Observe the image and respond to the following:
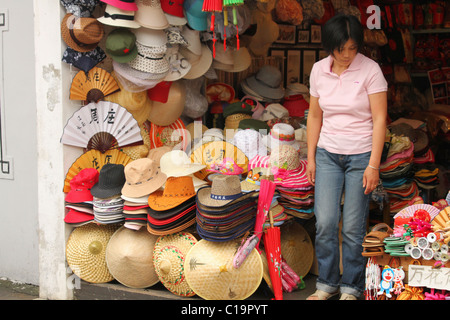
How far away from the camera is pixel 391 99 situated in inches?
286

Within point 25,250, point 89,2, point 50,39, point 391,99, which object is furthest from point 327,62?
point 391,99

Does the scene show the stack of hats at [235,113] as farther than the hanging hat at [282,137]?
Yes

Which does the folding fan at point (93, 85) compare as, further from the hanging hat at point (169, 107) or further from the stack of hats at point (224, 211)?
the stack of hats at point (224, 211)

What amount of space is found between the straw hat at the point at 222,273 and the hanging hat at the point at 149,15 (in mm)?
1722

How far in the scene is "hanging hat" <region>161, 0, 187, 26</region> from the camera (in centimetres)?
459

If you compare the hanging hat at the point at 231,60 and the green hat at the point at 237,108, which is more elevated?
the hanging hat at the point at 231,60

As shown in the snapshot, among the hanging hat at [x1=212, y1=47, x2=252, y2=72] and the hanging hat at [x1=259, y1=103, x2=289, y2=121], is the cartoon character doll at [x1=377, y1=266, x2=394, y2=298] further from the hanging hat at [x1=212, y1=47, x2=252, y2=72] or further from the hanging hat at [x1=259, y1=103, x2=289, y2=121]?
the hanging hat at [x1=212, y1=47, x2=252, y2=72]

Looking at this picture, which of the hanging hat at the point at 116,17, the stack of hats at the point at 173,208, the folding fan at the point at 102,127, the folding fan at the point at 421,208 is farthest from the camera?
the folding fan at the point at 102,127

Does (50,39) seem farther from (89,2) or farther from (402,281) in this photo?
→ (402,281)

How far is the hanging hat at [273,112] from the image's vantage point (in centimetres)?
561

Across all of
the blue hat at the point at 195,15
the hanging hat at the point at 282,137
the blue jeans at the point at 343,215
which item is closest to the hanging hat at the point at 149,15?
the blue hat at the point at 195,15

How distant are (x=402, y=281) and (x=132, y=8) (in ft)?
8.73

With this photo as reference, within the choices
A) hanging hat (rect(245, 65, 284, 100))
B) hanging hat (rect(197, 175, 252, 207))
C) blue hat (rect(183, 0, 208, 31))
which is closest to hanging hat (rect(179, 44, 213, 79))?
blue hat (rect(183, 0, 208, 31))

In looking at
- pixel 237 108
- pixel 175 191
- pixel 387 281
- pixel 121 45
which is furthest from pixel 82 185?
pixel 387 281
